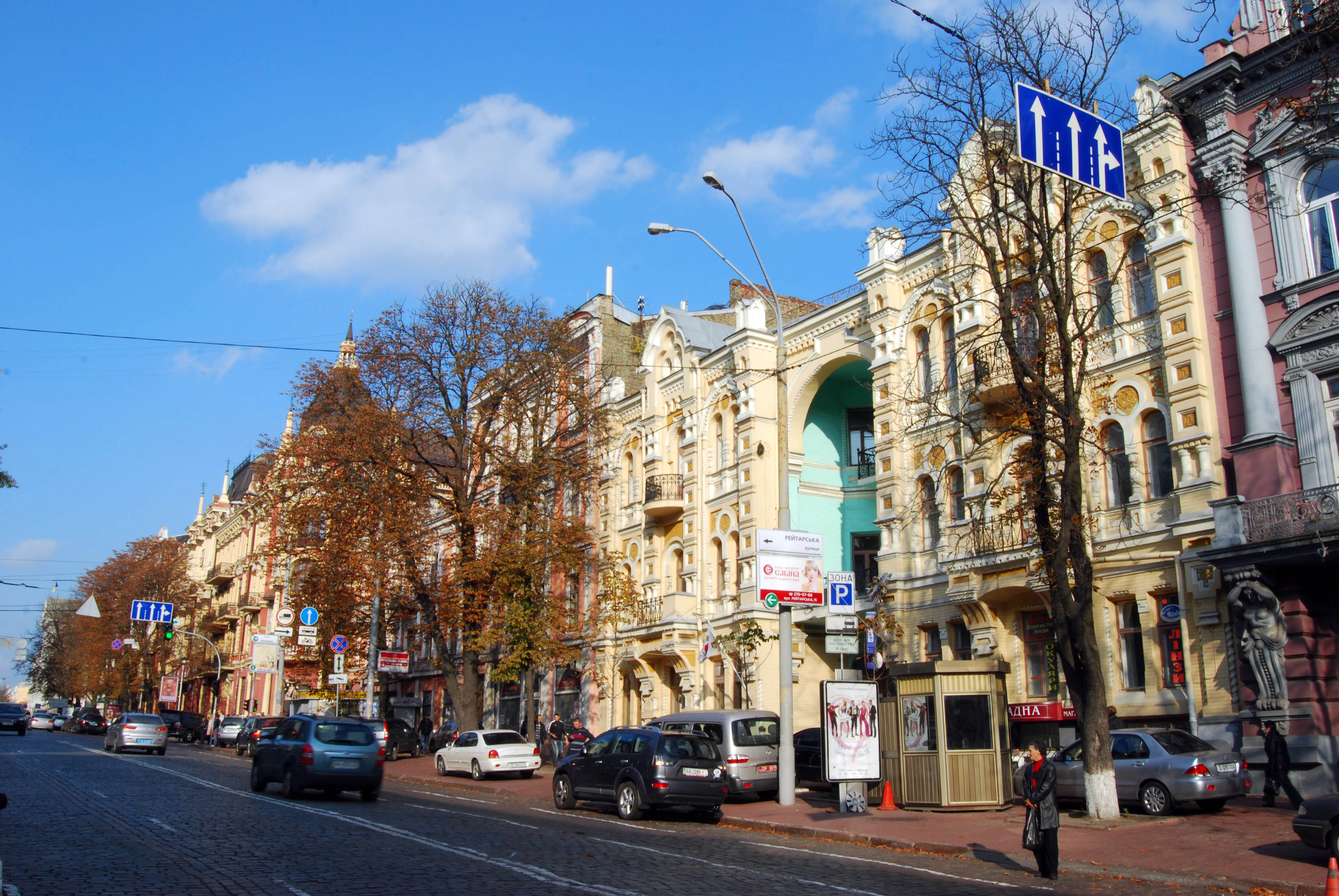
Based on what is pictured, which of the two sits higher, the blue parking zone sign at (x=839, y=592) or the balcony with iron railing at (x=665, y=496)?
the balcony with iron railing at (x=665, y=496)

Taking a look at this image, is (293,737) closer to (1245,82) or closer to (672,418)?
(672,418)

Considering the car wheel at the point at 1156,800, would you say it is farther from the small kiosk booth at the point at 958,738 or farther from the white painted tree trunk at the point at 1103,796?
the small kiosk booth at the point at 958,738

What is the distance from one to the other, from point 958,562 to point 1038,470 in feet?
25.7

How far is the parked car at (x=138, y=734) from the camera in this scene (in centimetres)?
4006

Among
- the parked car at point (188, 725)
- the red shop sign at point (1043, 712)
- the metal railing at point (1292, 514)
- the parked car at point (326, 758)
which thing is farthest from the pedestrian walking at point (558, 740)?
the parked car at point (188, 725)

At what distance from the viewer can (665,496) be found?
3716 cm

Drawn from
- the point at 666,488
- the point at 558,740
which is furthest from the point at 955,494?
the point at 558,740

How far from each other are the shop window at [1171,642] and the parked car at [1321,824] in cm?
961

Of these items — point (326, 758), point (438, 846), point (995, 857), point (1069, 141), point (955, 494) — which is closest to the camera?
point (1069, 141)

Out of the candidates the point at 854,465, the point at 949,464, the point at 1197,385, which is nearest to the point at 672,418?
the point at 854,465

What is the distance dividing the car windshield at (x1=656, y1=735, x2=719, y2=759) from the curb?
3.93 feet

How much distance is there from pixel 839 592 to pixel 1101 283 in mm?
9053

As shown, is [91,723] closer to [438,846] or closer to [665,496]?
[665,496]

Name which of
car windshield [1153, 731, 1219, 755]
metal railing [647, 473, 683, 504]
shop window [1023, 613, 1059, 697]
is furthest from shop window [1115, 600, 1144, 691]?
metal railing [647, 473, 683, 504]
